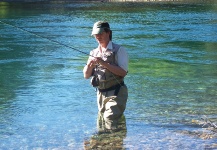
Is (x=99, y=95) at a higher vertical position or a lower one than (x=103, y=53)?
lower

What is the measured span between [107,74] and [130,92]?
409cm

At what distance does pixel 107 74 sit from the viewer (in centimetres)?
708

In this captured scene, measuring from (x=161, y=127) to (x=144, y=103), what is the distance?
1.86 meters

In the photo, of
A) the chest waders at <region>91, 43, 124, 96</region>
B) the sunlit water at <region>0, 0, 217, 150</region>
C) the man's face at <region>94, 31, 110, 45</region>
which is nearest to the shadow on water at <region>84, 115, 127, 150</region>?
the sunlit water at <region>0, 0, 217, 150</region>

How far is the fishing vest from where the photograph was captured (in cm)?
694

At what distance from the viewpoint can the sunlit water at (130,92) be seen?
769 centimetres

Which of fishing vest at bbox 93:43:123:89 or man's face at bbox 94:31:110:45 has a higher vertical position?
man's face at bbox 94:31:110:45

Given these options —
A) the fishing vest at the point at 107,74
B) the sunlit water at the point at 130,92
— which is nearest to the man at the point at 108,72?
the fishing vest at the point at 107,74

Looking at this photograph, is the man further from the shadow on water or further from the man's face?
the shadow on water

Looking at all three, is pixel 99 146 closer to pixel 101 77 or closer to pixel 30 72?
pixel 101 77

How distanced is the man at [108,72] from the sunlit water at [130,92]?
0.45 metres

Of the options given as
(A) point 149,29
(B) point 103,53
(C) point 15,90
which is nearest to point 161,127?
(B) point 103,53

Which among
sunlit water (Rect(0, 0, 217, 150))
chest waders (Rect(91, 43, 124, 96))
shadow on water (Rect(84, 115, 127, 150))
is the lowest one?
sunlit water (Rect(0, 0, 217, 150))

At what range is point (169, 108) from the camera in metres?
9.44
